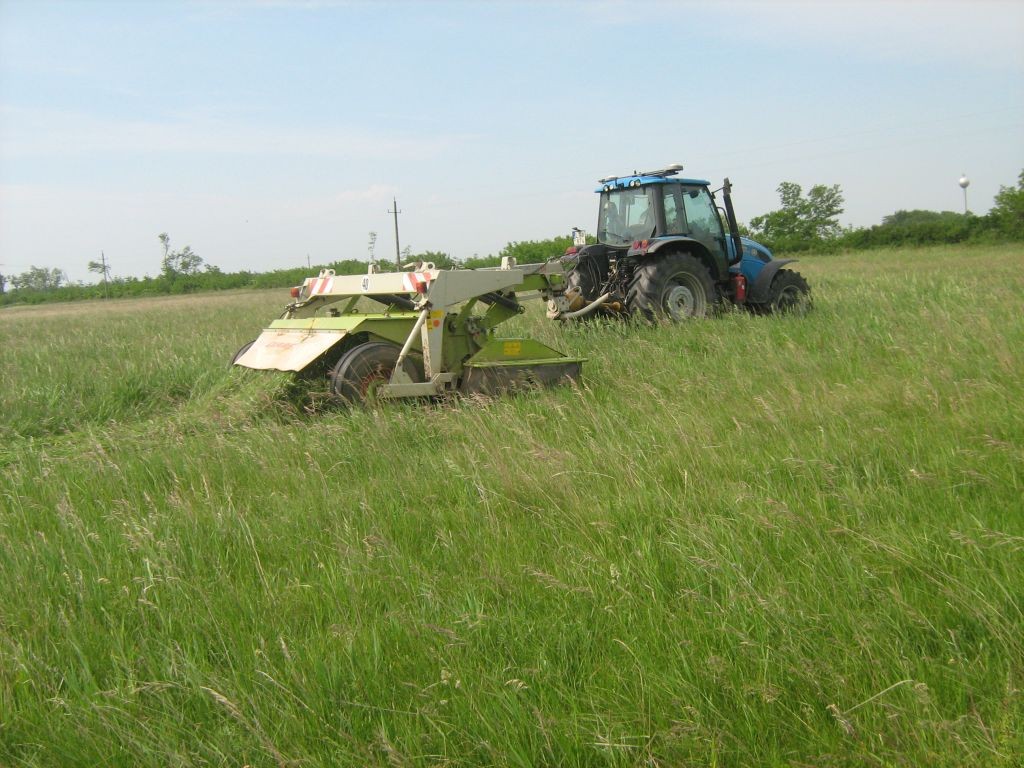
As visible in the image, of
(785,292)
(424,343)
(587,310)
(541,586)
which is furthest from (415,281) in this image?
(785,292)

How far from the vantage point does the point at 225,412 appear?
18.7 feet

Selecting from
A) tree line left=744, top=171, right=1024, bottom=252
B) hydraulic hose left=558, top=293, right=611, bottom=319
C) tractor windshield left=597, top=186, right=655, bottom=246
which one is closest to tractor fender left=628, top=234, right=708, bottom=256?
tractor windshield left=597, top=186, right=655, bottom=246

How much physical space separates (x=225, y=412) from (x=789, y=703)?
4.63 metres

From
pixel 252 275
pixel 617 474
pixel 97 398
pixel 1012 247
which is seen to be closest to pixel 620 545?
pixel 617 474

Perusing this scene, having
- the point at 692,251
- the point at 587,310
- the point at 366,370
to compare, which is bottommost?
the point at 366,370

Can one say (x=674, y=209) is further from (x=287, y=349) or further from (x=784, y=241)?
(x=784, y=241)

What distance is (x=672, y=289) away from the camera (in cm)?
932

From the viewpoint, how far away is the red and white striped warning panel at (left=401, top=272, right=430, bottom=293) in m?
5.80

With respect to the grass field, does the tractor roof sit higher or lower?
higher

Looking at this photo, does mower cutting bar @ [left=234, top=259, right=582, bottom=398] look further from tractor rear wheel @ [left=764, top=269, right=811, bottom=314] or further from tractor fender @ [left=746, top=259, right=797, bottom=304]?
tractor rear wheel @ [left=764, top=269, right=811, bottom=314]

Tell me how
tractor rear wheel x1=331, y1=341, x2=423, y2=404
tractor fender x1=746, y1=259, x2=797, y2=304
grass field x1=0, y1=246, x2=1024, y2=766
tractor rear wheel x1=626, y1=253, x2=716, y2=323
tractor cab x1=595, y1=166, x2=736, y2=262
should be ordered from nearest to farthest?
grass field x1=0, y1=246, x2=1024, y2=766, tractor rear wheel x1=331, y1=341, x2=423, y2=404, tractor rear wheel x1=626, y1=253, x2=716, y2=323, tractor cab x1=595, y1=166, x2=736, y2=262, tractor fender x1=746, y1=259, x2=797, y2=304

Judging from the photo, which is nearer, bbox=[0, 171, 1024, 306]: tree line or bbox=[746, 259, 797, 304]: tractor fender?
bbox=[746, 259, 797, 304]: tractor fender

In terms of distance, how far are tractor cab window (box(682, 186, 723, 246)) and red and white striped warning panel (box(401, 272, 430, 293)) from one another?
4830 mm

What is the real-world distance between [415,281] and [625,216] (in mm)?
4858
